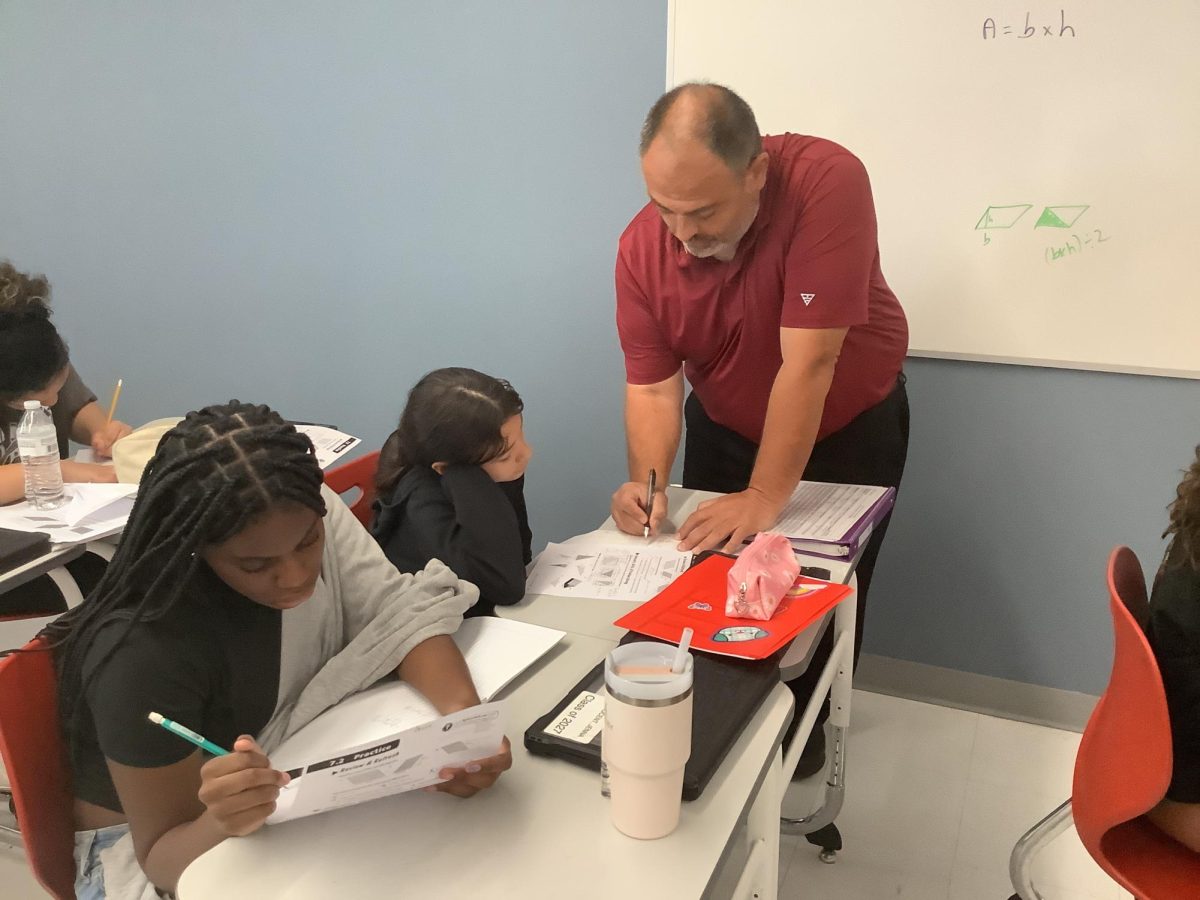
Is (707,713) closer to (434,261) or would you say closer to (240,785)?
(240,785)

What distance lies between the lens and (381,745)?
2.62 feet

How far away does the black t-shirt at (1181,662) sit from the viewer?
1.08 m

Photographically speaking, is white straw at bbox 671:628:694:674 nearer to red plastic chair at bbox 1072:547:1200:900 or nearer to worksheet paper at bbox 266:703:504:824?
worksheet paper at bbox 266:703:504:824

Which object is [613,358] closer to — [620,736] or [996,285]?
[996,285]

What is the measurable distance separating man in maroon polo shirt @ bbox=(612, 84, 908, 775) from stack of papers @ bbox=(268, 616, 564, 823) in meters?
0.64

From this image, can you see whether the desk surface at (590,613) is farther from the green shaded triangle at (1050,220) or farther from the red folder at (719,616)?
the green shaded triangle at (1050,220)

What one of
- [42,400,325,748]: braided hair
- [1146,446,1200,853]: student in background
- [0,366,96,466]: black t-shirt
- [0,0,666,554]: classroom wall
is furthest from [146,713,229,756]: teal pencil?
[0,0,666,554]: classroom wall

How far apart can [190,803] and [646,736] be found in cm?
48

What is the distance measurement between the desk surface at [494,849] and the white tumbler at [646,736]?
0.03 meters

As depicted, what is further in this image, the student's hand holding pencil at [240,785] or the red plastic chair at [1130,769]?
the red plastic chair at [1130,769]

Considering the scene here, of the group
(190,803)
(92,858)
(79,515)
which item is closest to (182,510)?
(190,803)

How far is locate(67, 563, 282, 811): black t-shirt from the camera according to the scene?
0.93 meters

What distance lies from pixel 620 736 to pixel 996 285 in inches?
67.8

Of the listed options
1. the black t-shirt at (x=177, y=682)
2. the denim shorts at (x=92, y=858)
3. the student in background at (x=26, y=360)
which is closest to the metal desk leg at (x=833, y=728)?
the black t-shirt at (x=177, y=682)
